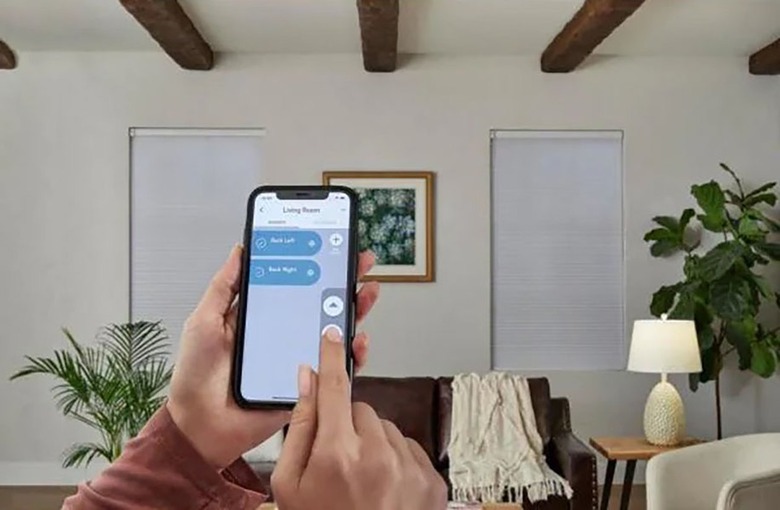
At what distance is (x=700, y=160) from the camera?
19.3ft

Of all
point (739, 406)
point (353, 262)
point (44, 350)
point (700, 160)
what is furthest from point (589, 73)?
point (353, 262)

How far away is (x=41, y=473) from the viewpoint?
5.76m

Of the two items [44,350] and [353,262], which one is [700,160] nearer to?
[44,350]

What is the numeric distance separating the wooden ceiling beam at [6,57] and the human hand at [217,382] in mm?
5376

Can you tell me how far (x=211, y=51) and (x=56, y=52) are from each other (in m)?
0.96

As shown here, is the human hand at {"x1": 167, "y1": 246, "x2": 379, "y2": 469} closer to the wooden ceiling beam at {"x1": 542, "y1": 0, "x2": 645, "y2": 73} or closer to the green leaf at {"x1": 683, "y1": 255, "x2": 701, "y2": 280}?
the wooden ceiling beam at {"x1": 542, "y1": 0, "x2": 645, "y2": 73}

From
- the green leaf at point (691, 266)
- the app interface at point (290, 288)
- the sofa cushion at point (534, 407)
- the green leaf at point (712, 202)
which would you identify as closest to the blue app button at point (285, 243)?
the app interface at point (290, 288)

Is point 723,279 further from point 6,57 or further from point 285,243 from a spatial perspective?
point 285,243

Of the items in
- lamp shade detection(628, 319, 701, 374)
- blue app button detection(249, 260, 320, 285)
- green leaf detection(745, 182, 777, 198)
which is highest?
green leaf detection(745, 182, 777, 198)

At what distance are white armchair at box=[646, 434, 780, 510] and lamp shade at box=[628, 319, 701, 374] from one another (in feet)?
2.39

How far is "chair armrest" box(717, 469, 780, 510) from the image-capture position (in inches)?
120

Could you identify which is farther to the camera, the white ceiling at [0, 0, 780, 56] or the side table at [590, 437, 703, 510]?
the white ceiling at [0, 0, 780, 56]

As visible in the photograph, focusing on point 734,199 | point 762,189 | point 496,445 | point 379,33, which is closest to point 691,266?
point 734,199

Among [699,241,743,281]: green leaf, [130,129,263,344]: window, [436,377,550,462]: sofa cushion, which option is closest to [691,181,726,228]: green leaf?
[699,241,743,281]: green leaf
